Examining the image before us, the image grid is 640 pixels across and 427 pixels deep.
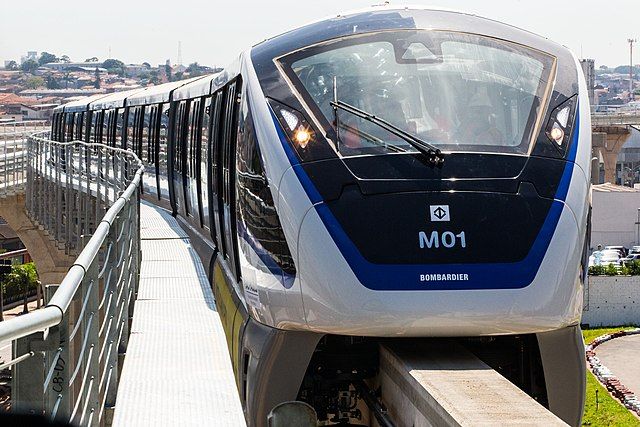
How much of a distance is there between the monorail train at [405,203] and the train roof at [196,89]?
4.28 meters

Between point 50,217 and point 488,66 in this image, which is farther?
point 50,217

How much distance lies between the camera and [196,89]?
15.4m

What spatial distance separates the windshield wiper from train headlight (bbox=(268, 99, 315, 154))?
253mm

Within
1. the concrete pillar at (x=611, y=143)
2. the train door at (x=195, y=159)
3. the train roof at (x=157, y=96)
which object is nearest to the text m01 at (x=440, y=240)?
the train door at (x=195, y=159)

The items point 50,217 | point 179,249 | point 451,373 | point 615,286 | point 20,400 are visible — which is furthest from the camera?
point 615,286

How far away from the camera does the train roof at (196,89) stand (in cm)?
1377

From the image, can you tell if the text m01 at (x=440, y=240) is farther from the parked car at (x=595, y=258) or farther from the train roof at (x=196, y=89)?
the parked car at (x=595, y=258)

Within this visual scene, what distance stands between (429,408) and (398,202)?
145 centimetres

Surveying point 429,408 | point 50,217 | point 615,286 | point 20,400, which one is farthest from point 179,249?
point 615,286

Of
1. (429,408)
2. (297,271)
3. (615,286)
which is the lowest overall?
(615,286)

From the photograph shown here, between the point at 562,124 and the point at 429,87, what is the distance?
883mm

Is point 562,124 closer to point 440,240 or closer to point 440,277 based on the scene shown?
point 440,240

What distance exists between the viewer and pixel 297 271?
7.37 meters

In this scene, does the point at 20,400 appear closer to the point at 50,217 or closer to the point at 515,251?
the point at 515,251
